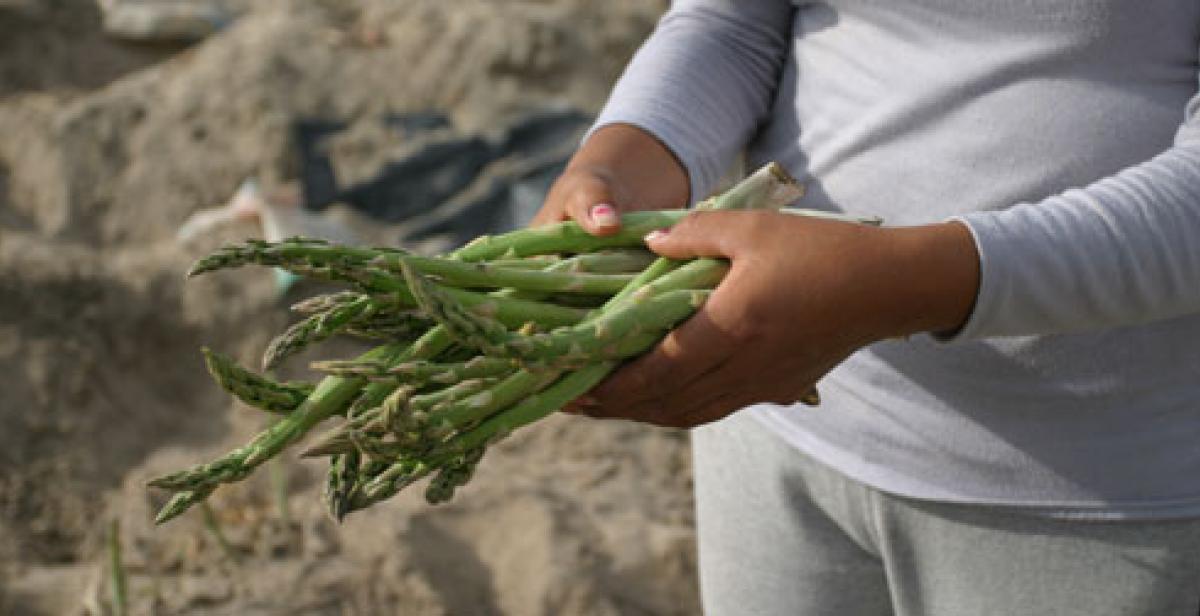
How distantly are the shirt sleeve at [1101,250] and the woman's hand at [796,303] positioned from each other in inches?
1.0

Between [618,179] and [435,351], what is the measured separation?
338 mm

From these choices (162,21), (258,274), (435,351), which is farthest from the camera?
(162,21)

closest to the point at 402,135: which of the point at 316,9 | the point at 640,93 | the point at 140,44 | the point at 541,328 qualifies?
the point at 316,9

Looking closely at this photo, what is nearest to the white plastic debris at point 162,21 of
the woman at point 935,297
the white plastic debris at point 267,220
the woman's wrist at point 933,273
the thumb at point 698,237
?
the white plastic debris at point 267,220

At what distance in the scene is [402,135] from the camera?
4.61 metres

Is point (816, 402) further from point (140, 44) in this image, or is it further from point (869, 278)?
point (140, 44)

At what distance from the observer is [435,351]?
121 centimetres

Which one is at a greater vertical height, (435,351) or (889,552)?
(435,351)

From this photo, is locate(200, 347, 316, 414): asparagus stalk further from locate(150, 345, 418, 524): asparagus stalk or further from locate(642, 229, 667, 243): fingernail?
locate(642, 229, 667, 243): fingernail

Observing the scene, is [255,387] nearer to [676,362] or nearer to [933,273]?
[676,362]

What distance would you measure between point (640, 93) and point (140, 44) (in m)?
4.48

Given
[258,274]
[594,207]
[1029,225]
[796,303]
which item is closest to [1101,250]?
[1029,225]

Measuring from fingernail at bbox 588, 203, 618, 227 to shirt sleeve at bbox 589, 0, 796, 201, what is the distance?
8.3 inches

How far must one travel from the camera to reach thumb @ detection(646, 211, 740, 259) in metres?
1.17
